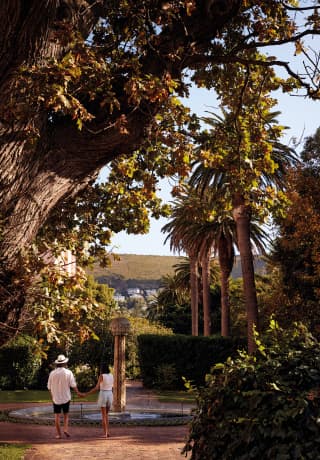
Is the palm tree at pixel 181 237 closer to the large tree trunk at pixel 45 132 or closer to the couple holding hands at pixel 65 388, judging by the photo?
the couple holding hands at pixel 65 388

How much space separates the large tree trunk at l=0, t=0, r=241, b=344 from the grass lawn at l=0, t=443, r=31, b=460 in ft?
15.1

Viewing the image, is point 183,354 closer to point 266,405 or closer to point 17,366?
point 17,366

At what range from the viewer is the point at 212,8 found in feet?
24.0

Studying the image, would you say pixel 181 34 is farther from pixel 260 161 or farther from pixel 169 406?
pixel 169 406

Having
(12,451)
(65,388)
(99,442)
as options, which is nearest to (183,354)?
(99,442)

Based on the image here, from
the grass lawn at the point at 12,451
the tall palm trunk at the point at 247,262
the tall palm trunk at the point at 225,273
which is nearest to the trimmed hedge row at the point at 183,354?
the tall palm trunk at the point at 225,273

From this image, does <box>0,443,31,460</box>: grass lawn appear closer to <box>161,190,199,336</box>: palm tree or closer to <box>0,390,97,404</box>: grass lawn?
<box>0,390,97,404</box>: grass lawn

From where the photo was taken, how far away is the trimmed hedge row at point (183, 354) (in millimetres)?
32094

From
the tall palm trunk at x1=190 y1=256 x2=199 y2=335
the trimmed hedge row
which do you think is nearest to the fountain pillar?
the trimmed hedge row

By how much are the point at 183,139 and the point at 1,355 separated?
2291 cm

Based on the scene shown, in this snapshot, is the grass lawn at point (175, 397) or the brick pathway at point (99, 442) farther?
the grass lawn at point (175, 397)

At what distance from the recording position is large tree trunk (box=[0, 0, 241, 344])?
626 cm

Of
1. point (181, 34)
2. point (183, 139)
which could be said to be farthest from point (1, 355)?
point (181, 34)

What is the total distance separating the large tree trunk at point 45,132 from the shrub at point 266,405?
98.1 inches
